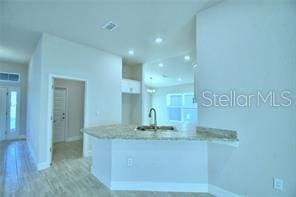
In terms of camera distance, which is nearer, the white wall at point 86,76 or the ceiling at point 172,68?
the white wall at point 86,76

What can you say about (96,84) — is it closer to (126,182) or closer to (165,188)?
(126,182)

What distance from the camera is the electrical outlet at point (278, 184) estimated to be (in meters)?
2.06

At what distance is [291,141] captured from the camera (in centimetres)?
199

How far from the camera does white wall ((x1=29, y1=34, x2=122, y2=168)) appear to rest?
3.86 meters

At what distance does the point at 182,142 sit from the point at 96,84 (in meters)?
3.11

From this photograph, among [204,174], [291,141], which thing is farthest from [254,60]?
[204,174]

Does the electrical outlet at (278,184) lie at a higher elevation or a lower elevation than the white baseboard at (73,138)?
higher

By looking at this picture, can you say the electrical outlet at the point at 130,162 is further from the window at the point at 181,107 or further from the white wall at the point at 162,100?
the white wall at the point at 162,100

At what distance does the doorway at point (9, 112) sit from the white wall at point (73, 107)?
1.86m

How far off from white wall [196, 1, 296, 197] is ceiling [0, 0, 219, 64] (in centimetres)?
55

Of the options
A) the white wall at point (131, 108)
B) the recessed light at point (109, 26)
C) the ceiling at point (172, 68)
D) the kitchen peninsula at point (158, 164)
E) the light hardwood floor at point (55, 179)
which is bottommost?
the light hardwood floor at point (55, 179)

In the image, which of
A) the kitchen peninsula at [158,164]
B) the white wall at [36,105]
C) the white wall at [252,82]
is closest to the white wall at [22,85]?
the white wall at [36,105]

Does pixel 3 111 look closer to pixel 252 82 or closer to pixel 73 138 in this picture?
pixel 73 138

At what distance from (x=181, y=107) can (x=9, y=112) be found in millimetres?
7923
